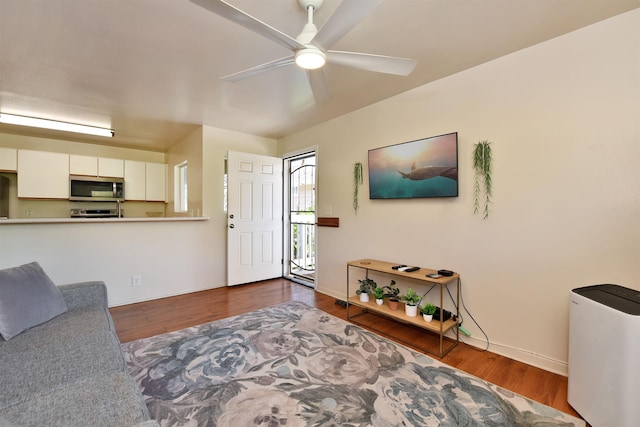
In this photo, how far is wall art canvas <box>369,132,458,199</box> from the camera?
2.38m

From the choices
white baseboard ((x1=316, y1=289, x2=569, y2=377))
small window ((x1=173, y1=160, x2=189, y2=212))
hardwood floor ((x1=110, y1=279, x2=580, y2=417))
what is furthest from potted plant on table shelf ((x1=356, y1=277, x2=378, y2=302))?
small window ((x1=173, y1=160, x2=189, y2=212))

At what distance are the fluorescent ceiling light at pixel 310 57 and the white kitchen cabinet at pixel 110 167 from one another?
15.6 feet

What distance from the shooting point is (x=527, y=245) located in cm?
202

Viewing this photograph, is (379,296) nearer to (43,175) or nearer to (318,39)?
(318,39)

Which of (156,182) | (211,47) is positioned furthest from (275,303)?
(156,182)

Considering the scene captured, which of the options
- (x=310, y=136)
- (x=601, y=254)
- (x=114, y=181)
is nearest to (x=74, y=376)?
(x=601, y=254)

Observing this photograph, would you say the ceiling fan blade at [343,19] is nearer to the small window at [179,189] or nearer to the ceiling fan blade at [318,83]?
the ceiling fan blade at [318,83]

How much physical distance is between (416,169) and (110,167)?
5126 millimetres

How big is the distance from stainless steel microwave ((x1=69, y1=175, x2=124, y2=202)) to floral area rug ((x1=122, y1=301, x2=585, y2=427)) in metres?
3.53

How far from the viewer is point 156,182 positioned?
518cm

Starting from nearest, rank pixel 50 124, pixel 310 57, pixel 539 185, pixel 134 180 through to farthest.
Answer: pixel 310 57, pixel 539 185, pixel 50 124, pixel 134 180

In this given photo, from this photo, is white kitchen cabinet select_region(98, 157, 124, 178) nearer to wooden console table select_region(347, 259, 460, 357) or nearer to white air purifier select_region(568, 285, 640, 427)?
wooden console table select_region(347, 259, 460, 357)

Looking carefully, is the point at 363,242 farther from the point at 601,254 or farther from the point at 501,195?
the point at 601,254

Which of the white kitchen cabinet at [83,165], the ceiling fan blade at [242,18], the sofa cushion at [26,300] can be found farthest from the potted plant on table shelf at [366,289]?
the white kitchen cabinet at [83,165]
